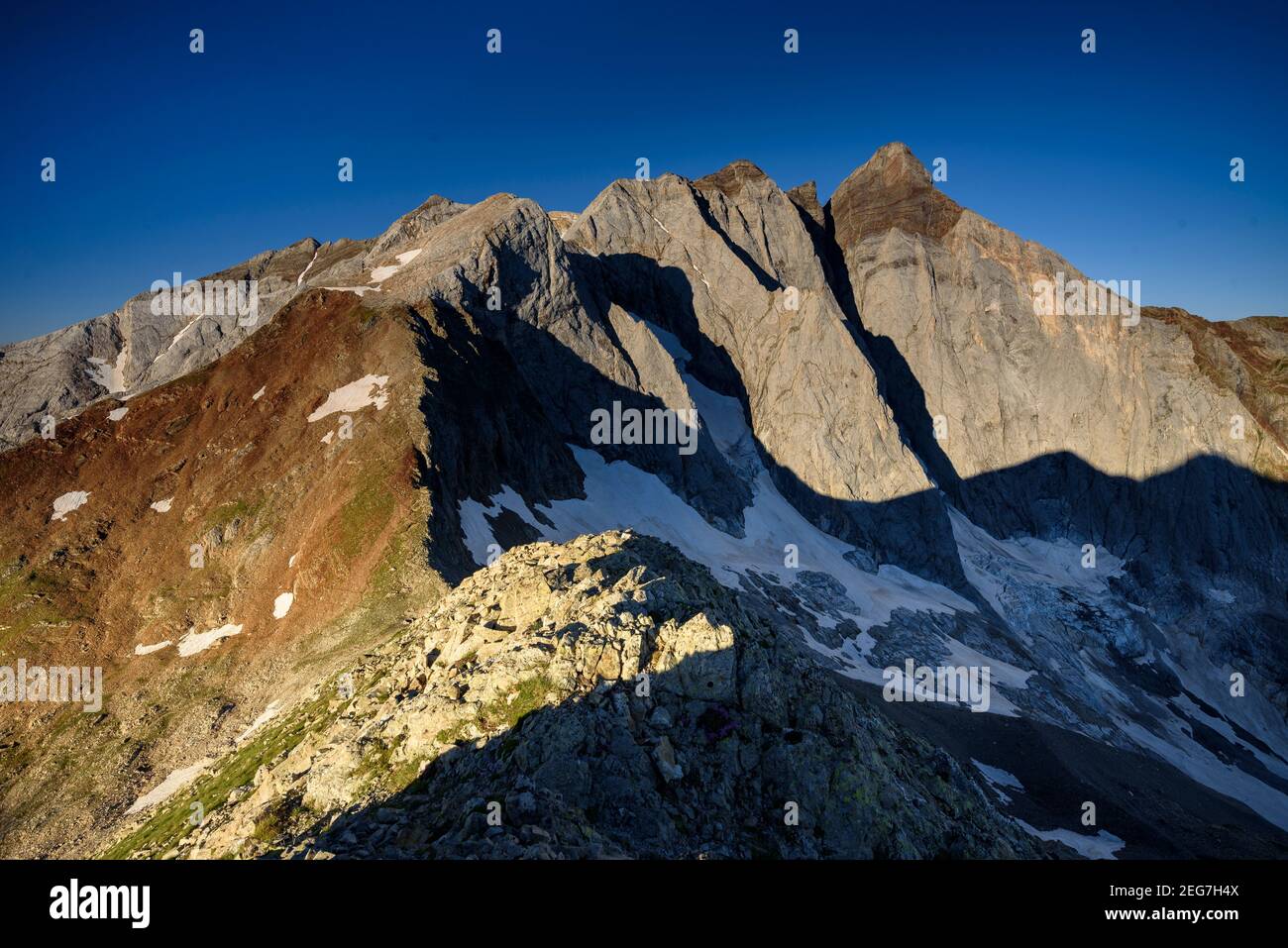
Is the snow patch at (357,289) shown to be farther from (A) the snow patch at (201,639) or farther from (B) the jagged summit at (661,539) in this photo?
(A) the snow patch at (201,639)

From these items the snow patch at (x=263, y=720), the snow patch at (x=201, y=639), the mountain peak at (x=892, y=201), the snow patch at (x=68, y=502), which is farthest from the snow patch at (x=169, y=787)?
the mountain peak at (x=892, y=201)

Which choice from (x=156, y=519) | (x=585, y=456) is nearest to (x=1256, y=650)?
(x=585, y=456)

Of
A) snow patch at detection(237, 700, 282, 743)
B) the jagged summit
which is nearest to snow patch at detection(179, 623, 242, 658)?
the jagged summit

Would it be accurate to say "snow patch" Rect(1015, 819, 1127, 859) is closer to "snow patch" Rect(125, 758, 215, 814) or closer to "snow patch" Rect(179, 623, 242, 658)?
"snow patch" Rect(125, 758, 215, 814)

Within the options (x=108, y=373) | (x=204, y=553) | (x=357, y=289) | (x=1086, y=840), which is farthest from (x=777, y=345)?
(x=108, y=373)

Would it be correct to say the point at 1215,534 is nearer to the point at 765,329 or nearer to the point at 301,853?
the point at 765,329

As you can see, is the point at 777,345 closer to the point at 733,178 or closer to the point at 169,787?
the point at 733,178
